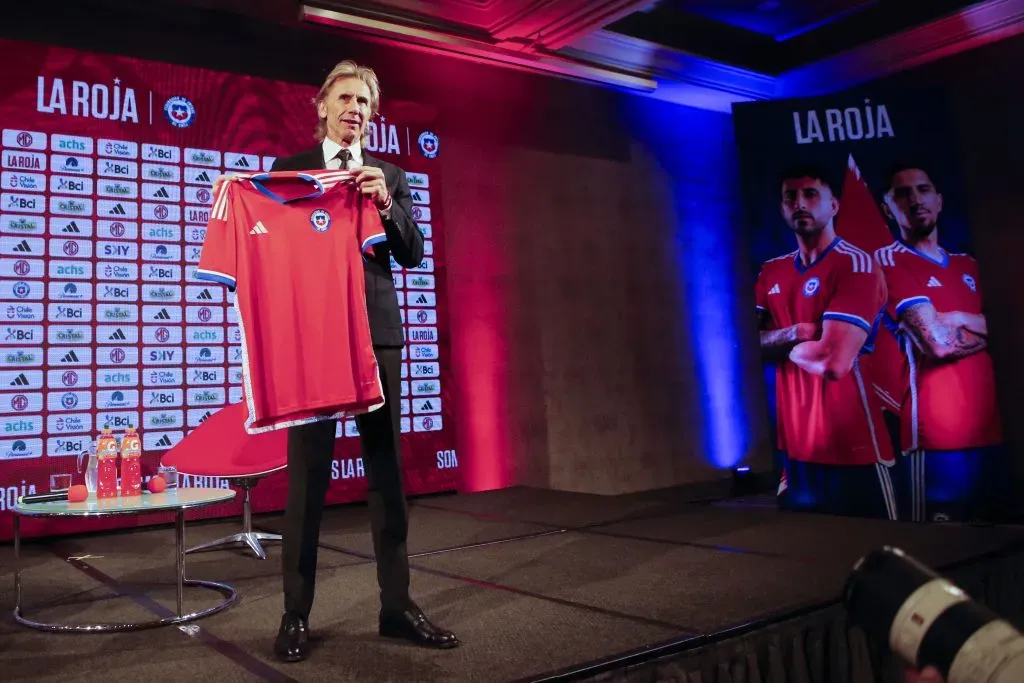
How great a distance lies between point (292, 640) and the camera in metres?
1.75

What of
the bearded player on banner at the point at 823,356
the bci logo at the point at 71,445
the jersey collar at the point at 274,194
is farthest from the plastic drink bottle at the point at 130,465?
the bearded player on banner at the point at 823,356

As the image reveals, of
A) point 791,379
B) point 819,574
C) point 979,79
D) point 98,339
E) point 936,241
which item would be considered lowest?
point 819,574

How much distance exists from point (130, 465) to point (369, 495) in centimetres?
101

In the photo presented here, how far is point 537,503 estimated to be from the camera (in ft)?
14.0

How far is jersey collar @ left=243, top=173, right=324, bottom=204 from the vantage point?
1859mm

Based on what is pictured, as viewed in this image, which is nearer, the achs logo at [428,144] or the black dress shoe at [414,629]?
the black dress shoe at [414,629]

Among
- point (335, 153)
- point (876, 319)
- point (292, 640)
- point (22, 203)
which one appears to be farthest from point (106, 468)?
point (876, 319)

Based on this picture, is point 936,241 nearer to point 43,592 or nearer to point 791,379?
point 791,379

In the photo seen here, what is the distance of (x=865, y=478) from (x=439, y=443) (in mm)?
2452

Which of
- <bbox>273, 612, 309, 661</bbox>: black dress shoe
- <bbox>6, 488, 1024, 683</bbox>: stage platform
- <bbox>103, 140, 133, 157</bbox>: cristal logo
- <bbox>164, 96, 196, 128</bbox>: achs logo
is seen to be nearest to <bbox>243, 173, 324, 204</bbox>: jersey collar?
<bbox>273, 612, 309, 661</bbox>: black dress shoe

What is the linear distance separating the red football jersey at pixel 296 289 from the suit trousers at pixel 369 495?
61 mm

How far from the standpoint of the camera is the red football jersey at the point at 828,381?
421 centimetres

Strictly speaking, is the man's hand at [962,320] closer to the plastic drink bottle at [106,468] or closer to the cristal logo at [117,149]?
the plastic drink bottle at [106,468]

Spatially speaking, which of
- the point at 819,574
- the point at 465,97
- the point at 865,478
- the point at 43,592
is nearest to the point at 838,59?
the point at 465,97
